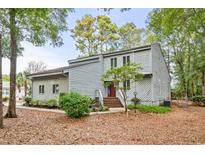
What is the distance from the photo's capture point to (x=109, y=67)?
10.6 metres

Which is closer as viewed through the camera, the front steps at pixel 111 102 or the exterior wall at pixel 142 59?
the front steps at pixel 111 102

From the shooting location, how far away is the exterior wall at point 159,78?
10.2 m

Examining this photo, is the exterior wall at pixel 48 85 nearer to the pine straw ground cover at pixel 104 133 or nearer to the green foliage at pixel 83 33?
the green foliage at pixel 83 33

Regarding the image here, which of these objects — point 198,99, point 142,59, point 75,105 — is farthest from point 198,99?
point 75,105

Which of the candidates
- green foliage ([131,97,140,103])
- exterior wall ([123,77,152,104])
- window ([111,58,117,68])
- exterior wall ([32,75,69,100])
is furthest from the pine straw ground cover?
exterior wall ([32,75,69,100])

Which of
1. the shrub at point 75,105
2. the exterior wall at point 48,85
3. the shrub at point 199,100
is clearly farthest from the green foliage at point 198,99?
the shrub at point 75,105

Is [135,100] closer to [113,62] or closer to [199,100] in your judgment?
[113,62]

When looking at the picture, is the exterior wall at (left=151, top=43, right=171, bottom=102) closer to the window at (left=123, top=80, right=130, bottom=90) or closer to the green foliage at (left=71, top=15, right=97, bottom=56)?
the window at (left=123, top=80, right=130, bottom=90)

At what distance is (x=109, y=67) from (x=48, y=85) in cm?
338

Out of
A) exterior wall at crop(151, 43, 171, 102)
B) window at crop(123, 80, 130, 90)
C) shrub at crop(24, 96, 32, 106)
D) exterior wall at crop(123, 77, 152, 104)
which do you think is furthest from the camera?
shrub at crop(24, 96, 32, 106)

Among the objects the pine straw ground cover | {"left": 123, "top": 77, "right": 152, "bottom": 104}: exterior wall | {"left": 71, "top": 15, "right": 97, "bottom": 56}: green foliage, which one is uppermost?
{"left": 71, "top": 15, "right": 97, "bottom": 56}: green foliage

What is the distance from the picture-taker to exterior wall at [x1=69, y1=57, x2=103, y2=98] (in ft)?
33.0

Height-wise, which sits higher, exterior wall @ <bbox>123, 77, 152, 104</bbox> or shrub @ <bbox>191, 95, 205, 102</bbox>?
exterior wall @ <bbox>123, 77, 152, 104</bbox>
